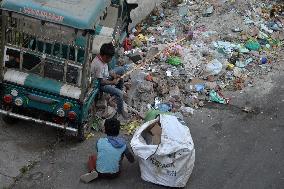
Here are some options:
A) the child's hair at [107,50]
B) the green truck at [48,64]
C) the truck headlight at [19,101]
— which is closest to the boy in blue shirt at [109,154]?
the green truck at [48,64]

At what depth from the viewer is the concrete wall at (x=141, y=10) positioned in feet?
43.8

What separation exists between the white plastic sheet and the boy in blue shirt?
0.80 ft

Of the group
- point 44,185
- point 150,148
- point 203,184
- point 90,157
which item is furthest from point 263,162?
point 44,185

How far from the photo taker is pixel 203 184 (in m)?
9.05

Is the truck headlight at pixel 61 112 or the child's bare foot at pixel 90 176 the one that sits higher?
the truck headlight at pixel 61 112

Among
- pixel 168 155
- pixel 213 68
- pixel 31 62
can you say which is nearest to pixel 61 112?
pixel 31 62

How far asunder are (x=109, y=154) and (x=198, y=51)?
4.61m

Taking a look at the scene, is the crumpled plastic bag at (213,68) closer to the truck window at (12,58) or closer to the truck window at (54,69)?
the truck window at (54,69)

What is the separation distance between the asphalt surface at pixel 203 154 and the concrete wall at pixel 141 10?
3.48 meters

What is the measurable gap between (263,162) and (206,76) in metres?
2.67

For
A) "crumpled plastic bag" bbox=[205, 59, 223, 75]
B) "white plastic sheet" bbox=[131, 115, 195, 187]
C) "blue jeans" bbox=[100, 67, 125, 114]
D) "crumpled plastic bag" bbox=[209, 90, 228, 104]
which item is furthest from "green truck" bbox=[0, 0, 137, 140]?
"crumpled plastic bag" bbox=[205, 59, 223, 75]

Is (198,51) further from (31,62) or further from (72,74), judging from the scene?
(31,62)

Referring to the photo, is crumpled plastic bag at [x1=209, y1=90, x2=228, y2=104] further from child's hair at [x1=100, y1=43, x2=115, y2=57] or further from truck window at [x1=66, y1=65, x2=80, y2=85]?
truck window at [x1=66, y1=65, x2=80, y2=85]

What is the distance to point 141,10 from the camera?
13602mm
